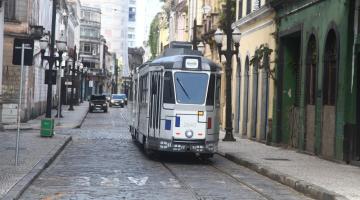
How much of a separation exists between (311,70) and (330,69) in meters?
2.40

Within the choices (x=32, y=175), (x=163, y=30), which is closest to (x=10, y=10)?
(x=32, y=175)

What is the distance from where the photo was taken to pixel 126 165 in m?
19.9

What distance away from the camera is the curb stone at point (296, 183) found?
13.4 m

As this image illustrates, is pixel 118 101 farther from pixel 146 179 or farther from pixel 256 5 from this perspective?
pixel 146 179

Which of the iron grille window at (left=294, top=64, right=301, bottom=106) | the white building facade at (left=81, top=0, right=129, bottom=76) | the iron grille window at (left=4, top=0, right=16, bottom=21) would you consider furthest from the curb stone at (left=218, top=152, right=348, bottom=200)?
the white building facade at (left=81, top=0, right=129, bottom=76)

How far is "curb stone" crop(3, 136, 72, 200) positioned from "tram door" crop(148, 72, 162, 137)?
3053 millimetres

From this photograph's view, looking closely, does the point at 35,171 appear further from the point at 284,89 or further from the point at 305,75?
the point at 284,89

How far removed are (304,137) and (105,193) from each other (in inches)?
503

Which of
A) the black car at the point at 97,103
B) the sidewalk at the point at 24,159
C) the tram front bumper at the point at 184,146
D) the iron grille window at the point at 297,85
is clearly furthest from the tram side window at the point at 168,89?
the black car at the point at 97,103

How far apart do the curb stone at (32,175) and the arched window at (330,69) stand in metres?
8.77

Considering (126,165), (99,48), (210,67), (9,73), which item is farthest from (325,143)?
(99,48)

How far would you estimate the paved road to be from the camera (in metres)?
13.8

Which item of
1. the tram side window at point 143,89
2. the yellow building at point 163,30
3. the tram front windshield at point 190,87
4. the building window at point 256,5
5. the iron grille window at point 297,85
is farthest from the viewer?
the yellow building at point 163,30

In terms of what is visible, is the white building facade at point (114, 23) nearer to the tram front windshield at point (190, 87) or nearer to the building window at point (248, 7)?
the building window at point (248, 7)
